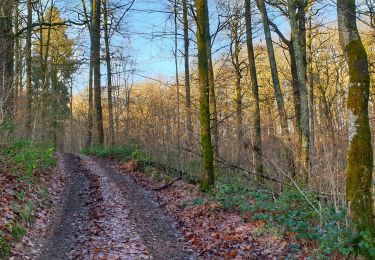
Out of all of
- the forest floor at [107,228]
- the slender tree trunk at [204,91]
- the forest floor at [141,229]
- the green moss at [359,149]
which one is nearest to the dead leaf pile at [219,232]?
the forest floor at [141,229]

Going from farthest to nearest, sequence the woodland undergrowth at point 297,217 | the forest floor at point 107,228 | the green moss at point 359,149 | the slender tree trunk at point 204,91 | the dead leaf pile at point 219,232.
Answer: the slender tree trunk at point 204,91
the forest floor at point 107,228
the dead leaf pile at point 219,232
the woodland undergrowth at point 297,217
the green moss at point 359,149

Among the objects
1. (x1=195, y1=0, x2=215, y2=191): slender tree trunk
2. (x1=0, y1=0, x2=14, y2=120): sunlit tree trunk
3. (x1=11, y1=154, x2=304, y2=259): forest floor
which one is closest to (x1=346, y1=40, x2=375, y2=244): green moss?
(x1=11, y1=154, x2=304, y2=259): forest floor

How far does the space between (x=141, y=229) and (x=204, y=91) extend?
14.1 ft

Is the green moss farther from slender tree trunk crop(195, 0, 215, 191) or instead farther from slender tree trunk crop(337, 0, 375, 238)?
slender tree trunk crop(195, 0, 215, 191)

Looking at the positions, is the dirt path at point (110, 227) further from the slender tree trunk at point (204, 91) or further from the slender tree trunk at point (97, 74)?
the slender tree trunk at point (97, 74)

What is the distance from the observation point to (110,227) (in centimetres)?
812

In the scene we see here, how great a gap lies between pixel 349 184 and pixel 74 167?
39.7ft

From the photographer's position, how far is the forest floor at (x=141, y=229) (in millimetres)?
6680

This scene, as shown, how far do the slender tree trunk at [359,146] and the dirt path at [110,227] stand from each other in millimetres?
2993

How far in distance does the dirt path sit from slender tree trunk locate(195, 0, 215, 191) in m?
1.77

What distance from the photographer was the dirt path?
6.77 meters

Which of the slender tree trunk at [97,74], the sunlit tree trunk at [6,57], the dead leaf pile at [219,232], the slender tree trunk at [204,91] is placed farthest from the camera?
the slender tree trunk at [97,74]

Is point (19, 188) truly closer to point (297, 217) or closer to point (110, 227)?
point (110, 227)

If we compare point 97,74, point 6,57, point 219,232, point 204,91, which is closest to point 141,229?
point 219,232
